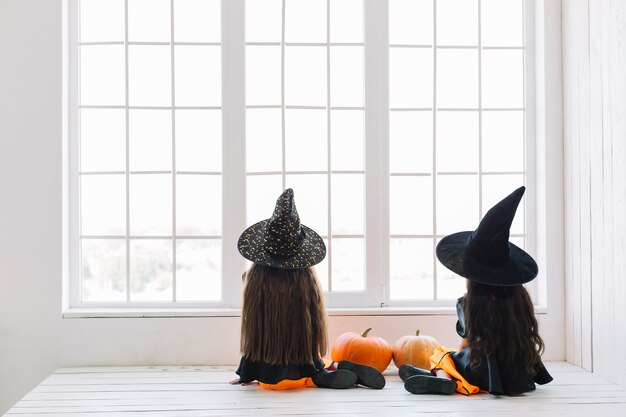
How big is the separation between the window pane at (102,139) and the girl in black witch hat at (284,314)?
1.05 meters

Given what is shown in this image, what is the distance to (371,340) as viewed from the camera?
3545 mm

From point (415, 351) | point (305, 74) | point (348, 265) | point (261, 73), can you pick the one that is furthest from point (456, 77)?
point (415, 351)

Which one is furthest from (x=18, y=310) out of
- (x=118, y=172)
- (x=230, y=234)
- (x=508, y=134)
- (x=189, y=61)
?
(x=508, y=134)

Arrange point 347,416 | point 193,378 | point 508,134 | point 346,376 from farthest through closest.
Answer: point 508,134 < point 193,378 < point 346,376 < point 347,416

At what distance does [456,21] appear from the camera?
13.0 ft

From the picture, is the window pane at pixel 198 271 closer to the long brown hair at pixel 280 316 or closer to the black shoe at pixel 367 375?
the long brown hair at pixel 280 316

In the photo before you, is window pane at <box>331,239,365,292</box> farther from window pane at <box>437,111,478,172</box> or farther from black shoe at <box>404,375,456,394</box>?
black shoe at <box>404,375,456,394</box>

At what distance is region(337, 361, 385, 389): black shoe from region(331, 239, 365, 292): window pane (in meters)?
0.65

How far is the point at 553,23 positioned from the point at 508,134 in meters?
0.64

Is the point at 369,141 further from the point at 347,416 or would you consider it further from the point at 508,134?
the point at 347,416

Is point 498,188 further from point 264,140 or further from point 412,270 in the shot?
point 264,140

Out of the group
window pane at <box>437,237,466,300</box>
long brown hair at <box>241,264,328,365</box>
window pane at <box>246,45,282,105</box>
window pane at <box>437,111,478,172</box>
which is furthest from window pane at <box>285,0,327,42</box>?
window pane at <box>437,237,466,300</box>

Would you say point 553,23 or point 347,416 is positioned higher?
point 553,23

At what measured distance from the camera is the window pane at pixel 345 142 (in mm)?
3943
